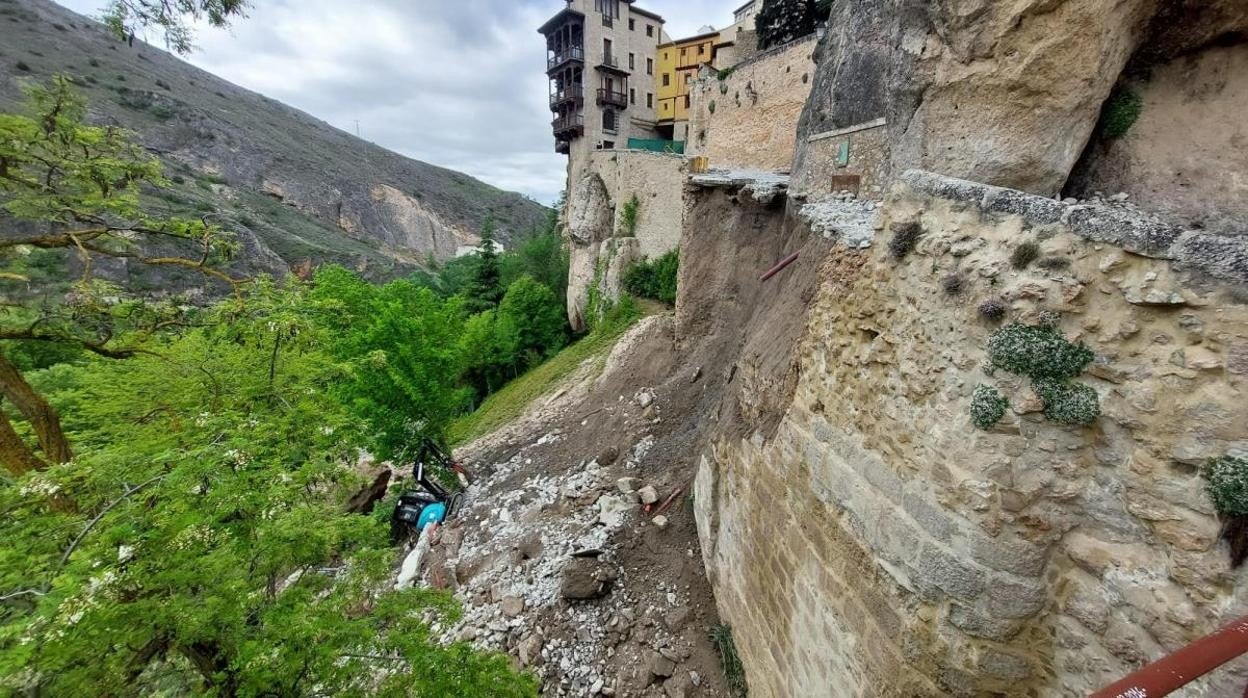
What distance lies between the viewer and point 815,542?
360 centimetres

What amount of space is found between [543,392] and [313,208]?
165ft

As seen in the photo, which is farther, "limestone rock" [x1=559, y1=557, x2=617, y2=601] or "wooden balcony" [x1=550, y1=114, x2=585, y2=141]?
"wooden balcony" [x1=550, y1=114, x2=585, y2=141]

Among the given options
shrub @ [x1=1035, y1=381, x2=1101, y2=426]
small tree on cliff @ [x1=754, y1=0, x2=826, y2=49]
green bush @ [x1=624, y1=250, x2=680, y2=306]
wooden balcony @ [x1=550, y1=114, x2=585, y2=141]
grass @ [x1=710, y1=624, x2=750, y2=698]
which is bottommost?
grass @ [x1=710, y1=624, x2=750, y2=698]

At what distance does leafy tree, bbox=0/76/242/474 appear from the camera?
4422mm

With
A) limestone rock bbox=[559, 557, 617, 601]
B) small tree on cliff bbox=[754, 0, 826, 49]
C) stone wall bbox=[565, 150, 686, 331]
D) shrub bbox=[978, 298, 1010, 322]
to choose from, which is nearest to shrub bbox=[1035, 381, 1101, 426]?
shrub bbox=[978, 298, 1010, 322]

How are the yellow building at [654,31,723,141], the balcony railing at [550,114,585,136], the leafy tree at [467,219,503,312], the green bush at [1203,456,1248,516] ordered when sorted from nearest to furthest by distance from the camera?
the green bush at [1203,456,1248,516] < the leafy tree at [467,219,503,312] < the balcony railing at [550,114,585,136] < the yellow building at [654,31,723,141]

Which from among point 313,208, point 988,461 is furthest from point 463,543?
point 313,208

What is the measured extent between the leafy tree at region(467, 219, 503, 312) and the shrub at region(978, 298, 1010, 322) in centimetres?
2466

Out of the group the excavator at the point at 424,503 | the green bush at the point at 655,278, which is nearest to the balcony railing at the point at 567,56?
the green bush at the point at 655,278

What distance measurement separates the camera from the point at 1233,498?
167 centimetres

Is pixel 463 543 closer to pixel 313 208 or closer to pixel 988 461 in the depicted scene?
pixel 988 461

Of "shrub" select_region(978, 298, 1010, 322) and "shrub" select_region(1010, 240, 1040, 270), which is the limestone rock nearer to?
"shrub" select_region(978, 298, 1010, 322)

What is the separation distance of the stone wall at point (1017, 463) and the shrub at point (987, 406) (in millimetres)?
40

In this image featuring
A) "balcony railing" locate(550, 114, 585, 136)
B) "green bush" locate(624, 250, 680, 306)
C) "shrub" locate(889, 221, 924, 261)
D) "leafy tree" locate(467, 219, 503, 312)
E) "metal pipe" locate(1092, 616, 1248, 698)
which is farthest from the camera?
"balcony railing" locate(550, 114, 585, 136)
